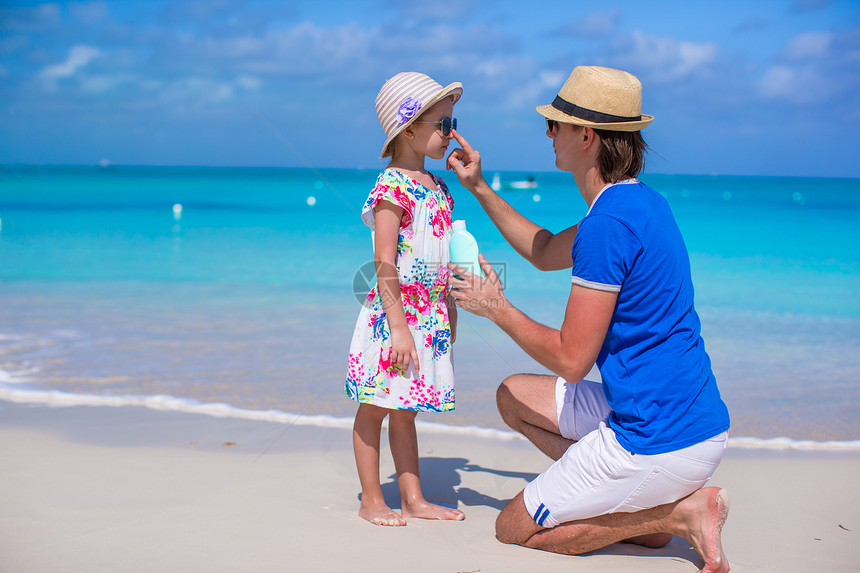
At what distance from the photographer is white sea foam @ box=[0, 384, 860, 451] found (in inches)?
148

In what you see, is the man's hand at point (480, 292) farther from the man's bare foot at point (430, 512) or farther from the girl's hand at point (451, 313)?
the man's bare foot at point (430, 512)

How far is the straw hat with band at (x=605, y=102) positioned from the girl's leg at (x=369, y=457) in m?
1.32

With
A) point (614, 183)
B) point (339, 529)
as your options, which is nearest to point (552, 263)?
point (614, 183)

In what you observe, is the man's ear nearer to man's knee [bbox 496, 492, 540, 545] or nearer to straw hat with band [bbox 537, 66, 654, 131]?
straw hat with band [bbox 537, 66, 654, 131]

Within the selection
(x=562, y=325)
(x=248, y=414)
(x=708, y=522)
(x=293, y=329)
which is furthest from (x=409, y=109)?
(x=293, y=329)

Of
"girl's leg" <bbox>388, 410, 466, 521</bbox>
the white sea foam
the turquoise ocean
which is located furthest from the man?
the turquoise ocean

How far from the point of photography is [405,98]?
270cm

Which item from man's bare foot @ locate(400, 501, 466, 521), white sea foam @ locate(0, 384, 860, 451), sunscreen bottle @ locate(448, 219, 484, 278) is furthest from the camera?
white sea foam @ locate(0, 384, 860, 451)

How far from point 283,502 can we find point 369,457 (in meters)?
0.42

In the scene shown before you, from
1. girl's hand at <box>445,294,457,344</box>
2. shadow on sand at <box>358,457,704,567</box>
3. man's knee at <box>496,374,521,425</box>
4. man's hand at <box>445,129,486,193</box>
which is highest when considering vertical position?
man's hand at <box>445,129,486,193</box>

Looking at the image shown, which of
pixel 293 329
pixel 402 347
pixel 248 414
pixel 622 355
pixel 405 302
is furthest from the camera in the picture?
pixel 293 329

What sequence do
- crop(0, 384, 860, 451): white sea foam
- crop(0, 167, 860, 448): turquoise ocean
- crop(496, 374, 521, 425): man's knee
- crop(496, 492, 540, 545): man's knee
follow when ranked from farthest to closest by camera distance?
crop(0, 167, 860, 448): turquoise ocean → crop(0, 384, 860, 451): white sea foam → crop(496, 374, 521, 425): man's knee → crop(496, 492, 540, 545): man's knee

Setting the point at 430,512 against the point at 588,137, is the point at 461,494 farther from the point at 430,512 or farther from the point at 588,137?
the point at 588,137

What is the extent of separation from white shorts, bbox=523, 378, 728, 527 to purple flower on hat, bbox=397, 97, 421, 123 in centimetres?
133
